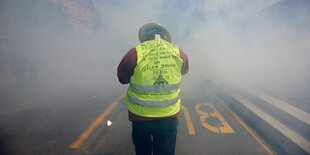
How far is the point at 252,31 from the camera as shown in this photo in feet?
37.1

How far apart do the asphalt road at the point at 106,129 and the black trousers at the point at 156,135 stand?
5.52 ft

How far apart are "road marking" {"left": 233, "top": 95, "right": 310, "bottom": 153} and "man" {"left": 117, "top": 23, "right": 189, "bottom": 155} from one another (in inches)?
97.3

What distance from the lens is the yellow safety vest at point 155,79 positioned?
2.33 metres

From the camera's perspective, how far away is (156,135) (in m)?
2.49

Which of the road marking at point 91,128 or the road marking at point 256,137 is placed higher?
the road marking at point 91,128

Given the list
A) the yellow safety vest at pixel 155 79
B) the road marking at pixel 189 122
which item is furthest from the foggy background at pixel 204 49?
the yellow safety vest at pixel 155 79

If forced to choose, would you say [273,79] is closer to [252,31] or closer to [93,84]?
[252,31]

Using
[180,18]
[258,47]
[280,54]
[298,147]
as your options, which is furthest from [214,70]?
[180,18]

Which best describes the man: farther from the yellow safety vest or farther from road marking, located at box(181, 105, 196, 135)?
road marking, located at box(181, 105, 196, 135)

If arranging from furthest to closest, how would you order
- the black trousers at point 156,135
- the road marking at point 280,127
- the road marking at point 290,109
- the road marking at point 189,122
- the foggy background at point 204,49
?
the foggy background at point 204,49 < the road marking at point 189,122 < the road marking at point 290,109 < the road marking at point 280,127 < the black trousers at point 156,135

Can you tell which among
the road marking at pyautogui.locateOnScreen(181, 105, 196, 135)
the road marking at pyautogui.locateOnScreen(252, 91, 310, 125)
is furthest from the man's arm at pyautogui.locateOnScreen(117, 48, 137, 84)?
the road marking at pyautogui.locateOnScreen(252, 91, 310, 125)

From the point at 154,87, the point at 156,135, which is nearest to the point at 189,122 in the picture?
the point at 156,135

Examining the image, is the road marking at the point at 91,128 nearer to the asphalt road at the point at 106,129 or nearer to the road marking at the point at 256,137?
the asphalt road at the point at 106,129

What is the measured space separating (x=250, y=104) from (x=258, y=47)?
508 cm
